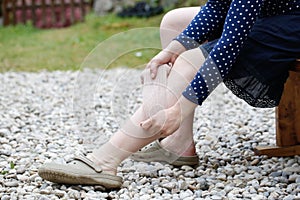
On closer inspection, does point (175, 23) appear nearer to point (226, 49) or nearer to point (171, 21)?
point (171, 21)

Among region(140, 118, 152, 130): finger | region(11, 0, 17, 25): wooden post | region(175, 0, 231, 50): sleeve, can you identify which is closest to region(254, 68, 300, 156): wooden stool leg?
region(175, 0, 231, 50): sleeve

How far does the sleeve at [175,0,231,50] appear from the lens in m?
2.31

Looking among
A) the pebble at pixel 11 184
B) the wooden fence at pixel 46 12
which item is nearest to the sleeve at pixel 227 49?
Result: the pebble at pixel 11 184

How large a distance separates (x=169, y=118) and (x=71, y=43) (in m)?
4.65

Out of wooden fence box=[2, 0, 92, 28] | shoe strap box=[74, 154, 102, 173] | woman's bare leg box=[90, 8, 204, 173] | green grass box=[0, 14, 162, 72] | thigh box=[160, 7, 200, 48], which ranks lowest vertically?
wooden fence box=[2, 0, 92, 28]

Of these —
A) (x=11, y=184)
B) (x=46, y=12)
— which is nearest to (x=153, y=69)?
(x=11, y=184)

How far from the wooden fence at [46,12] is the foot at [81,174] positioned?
666 centimetres

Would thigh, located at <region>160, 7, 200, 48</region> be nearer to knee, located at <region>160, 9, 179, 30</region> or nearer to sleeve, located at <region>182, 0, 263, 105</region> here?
knee, located at <region>160, 9, 179, 30</region>

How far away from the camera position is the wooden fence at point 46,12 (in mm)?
8742

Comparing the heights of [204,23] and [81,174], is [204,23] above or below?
above

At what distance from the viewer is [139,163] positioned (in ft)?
8.08

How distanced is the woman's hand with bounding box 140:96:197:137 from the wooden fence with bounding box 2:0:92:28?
678 centimetres

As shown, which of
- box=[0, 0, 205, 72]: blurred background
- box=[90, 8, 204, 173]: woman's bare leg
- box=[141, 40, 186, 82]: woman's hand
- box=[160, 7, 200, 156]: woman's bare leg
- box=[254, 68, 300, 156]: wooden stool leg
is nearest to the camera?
box=[90, 8, 204, 173]: woman's bare leg

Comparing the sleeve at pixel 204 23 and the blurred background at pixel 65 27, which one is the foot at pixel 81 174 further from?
the blurred background at pixel 65 27
